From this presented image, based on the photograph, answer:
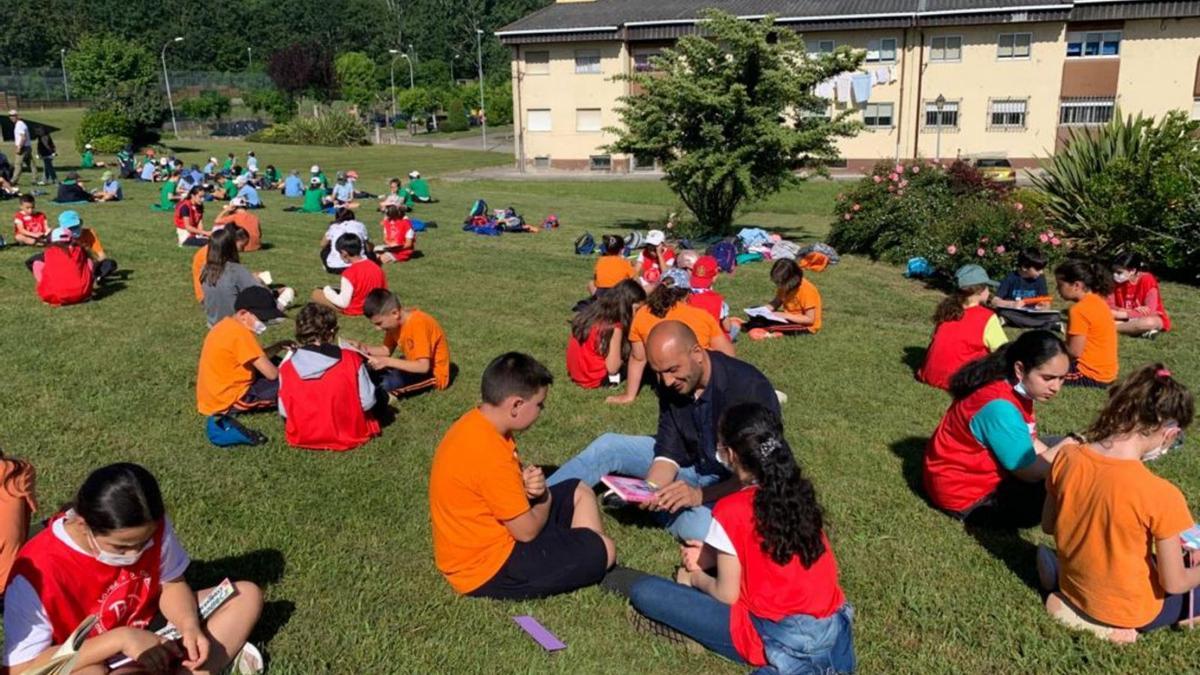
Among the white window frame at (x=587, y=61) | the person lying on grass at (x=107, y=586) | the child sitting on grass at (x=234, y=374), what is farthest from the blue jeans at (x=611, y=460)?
the white window frame at (x=587, y=61)

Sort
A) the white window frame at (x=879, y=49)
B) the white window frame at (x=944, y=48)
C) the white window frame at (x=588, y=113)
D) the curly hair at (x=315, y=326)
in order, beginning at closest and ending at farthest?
the curly hair at (x=315, y=326)
the white window frame at (x=944, y=48)
the white window frame at (x=879, y=49)
the white window frame at (x=588, y=113)

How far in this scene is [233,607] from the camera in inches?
160

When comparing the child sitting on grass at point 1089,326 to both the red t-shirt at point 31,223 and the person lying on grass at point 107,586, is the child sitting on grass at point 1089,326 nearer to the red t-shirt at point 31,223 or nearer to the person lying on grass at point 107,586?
the person lying on grass at point 107,586

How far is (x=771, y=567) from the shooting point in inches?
151

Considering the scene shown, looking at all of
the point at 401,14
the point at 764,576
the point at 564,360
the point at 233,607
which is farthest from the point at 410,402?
the point at 401,14

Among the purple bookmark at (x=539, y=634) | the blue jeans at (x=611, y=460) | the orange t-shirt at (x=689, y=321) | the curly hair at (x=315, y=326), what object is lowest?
the purple bookmark at (x=539, y=634)

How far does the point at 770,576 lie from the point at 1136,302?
29.4ft

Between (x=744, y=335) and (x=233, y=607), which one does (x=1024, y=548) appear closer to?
(x=233, y=607)

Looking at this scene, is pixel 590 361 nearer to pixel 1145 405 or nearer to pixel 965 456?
pixel 965 456

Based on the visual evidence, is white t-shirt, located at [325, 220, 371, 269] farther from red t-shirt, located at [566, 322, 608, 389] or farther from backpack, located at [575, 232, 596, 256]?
red t-shirt, located at [566, 322, 608, 389]

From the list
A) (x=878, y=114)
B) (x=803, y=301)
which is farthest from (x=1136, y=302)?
(x=878, y=114)

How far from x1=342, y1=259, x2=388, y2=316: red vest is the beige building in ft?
89.1

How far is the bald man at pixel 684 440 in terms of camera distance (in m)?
4.98

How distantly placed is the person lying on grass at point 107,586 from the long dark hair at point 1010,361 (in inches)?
173
